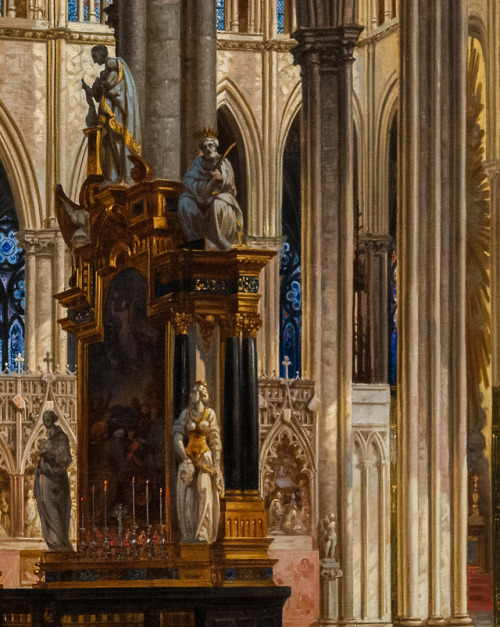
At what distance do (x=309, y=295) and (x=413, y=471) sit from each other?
2.66 m

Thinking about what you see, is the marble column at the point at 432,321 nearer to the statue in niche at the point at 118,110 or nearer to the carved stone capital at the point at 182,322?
the statue in niche at the point at 118,110

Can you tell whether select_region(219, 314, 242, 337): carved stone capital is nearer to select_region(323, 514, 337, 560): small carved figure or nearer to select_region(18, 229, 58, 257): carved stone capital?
select_region(323, 514, 337, 560): small carved figure

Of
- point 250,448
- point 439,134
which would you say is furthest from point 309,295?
point 250,448

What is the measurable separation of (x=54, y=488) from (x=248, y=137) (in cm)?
1598

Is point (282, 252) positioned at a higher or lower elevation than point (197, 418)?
higher

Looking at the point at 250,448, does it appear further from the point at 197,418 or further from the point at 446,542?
the point at 446,542

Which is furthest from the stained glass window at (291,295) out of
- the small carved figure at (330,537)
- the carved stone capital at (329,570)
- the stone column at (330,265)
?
the carved stone capital at (329,570)

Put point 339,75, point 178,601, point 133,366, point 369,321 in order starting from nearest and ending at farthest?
point 178,601 → point 133,366 → point 339,75 → point 369,321

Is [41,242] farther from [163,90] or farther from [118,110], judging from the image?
[118,110]

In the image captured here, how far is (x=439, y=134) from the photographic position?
78.8ft

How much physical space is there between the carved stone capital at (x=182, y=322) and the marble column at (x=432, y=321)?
26.6 ft

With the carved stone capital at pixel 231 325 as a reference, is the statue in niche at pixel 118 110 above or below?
above

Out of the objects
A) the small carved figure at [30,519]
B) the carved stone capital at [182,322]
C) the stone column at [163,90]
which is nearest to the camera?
the carved stone capital at [182,322]

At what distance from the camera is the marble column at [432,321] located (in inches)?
921
